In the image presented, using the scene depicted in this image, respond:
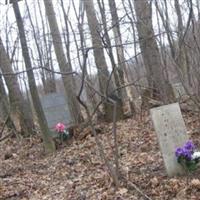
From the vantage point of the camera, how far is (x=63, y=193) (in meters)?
6.72

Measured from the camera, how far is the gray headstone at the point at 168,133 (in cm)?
605

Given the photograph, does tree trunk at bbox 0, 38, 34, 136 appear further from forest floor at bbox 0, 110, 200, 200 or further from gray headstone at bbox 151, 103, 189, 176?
gray headstone at bbox 151, 103, 189, 176

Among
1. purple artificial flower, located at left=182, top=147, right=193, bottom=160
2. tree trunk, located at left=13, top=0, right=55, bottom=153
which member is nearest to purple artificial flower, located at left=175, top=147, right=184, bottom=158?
purple artificial flower, located at left=182, top=147, right=193, bottom=160

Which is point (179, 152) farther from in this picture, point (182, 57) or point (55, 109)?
point (55, 109)

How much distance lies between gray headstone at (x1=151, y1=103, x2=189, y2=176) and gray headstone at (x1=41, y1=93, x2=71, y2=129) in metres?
7.48

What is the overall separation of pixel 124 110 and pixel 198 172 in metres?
6.98

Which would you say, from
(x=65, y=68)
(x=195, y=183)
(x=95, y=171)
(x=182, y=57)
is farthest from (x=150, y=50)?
(x=195, y=183)

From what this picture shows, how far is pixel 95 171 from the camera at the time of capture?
301 inches

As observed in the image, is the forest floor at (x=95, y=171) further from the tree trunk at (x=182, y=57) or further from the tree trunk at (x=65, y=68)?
the tree trunk at (x=65, y=68)

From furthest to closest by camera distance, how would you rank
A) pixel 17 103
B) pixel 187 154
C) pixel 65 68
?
pixel 17 103 < pixel 65 68 < pixel 187 154

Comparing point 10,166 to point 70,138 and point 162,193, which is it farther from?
point 162,193

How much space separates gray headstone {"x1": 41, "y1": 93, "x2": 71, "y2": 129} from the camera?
528 inches

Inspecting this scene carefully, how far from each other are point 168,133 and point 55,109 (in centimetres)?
784

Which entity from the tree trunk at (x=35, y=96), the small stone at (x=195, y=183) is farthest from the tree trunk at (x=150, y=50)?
the small stone at (x=195, y=183)
